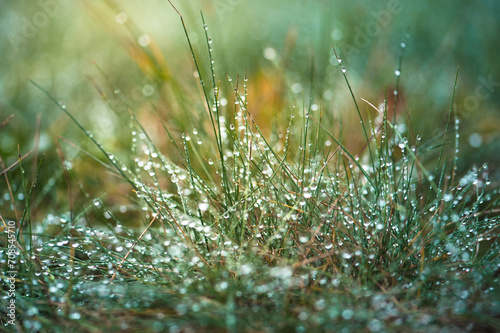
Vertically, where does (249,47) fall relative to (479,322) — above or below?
above

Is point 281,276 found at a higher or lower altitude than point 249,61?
lower

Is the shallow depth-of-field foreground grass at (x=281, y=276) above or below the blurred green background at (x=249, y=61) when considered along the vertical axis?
below

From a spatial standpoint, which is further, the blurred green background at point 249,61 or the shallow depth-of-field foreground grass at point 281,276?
the blurred green background at point 249,61

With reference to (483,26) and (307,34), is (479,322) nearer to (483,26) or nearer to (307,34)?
(483,26)

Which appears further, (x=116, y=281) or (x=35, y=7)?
(x=35, y=7)

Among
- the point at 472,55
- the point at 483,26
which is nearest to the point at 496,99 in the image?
the point at 472,55

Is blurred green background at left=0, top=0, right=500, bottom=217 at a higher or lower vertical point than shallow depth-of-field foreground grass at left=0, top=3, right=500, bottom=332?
higher

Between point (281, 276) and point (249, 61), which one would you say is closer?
point (281, 276)

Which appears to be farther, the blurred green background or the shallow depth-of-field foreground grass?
the blurred green background
